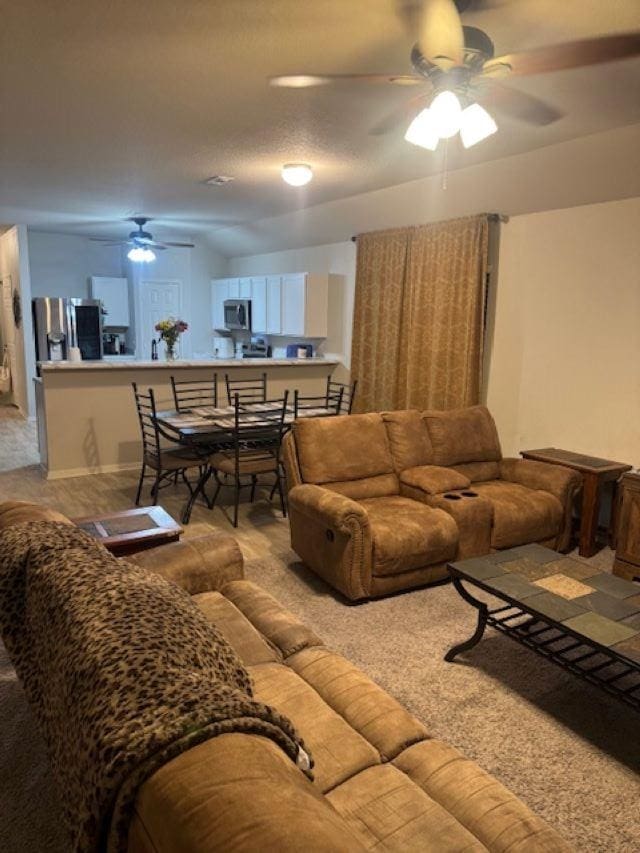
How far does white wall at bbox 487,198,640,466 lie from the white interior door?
575 cm

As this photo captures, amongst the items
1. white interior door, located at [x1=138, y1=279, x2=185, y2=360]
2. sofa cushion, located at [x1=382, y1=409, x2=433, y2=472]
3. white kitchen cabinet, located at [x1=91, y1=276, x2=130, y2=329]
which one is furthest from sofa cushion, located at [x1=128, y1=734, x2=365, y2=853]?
white kitchen cabinet, located at [x1=91, y1=276, x2=130, y2=329]

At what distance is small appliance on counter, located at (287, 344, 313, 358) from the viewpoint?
7.17 meters

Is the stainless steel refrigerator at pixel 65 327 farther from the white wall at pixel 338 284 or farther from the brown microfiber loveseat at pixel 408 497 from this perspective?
the brown microfiber loveseat at pixel 408 497

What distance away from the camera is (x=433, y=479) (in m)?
3.78

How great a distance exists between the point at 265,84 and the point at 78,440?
3983 mm

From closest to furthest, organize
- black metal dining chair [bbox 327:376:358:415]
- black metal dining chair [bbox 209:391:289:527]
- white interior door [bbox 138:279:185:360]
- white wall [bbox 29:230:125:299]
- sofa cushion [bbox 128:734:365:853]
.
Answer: sofa cushion [bbox 128:734:365:853], black metal dining chair [bbox 209:391:289:527], black metal dining chair [bbox 327:376:358:415], white wall [bbox 29:230:125:299], white interior door [bbox 138:279:185:360]

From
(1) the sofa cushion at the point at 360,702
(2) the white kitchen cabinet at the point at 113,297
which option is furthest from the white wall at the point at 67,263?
(1) the sofa cushion at the point at 360,702

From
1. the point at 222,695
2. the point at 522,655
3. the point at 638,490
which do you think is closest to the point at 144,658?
the point at 222,695

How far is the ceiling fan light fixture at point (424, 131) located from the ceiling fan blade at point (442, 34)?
0.22 metres

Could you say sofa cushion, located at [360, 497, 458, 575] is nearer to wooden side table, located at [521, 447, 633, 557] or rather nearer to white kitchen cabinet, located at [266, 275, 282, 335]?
wooden side table, located at [521, 447, 633, 557]

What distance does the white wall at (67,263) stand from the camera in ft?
28.7

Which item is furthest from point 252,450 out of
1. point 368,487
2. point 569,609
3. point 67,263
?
point 67,263

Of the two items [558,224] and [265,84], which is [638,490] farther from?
[265,84]

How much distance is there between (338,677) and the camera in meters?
1.83
